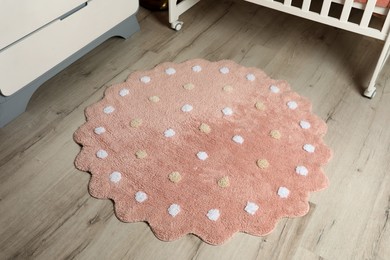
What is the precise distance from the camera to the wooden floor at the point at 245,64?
123 cm

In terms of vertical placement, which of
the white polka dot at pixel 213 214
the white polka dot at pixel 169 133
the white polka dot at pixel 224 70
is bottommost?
the white polka dot at pixel 224 70

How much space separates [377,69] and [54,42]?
52.3 inches

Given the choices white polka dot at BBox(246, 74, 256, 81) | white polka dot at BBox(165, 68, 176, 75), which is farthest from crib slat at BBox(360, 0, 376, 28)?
white polka dot at BBox(165, 68, 176, 75)

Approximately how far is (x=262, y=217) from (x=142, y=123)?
617 mm

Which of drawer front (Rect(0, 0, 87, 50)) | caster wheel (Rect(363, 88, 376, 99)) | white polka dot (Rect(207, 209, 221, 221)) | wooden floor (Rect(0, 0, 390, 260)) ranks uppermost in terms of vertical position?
drawer front (Rect(0, 0, 87, 50))

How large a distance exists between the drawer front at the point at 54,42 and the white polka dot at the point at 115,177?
1.74 ft

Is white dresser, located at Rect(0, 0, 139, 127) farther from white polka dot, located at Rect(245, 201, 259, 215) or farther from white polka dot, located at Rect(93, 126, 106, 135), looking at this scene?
white polka dot, located at Rect(245, 201, 259, 215)

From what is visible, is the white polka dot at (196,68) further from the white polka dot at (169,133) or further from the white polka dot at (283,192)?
the white polka dot at (283,192)

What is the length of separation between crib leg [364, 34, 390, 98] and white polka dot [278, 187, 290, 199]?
66 centimetres

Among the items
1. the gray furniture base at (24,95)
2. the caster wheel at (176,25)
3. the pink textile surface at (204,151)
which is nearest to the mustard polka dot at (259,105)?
the pink textile surface at (204,151)

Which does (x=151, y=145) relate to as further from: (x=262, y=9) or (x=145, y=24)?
(x=262, y=9)

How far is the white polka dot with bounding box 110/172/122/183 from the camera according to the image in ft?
4.58

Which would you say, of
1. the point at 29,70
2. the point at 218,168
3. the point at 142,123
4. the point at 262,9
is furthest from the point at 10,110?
the point at 262,9

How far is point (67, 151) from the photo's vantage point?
1514 millimetres
